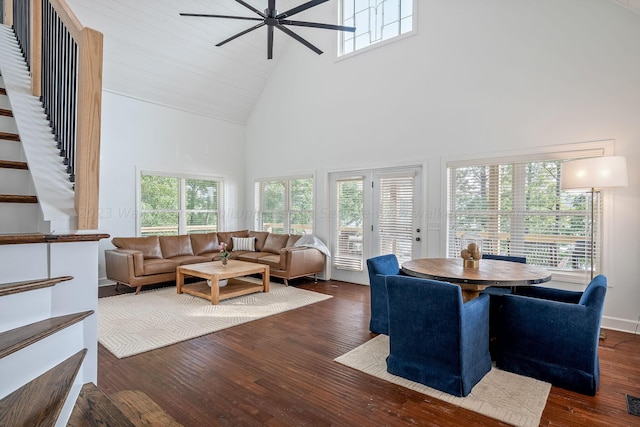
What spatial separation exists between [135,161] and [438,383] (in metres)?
6.00

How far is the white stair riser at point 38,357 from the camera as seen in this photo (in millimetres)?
1247

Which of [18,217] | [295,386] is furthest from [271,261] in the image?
[18,217]

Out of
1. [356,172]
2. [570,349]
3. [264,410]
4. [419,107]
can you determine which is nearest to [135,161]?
[356,172]

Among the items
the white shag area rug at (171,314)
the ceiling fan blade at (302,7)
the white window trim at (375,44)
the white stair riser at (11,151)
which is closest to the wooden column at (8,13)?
the white stair riser at (11,151)

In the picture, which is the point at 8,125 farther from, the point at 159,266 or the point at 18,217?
the point at 159,266

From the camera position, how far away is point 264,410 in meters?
2.16

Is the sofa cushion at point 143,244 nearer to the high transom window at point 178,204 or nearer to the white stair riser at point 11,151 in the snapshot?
the high transom window at point 178,204

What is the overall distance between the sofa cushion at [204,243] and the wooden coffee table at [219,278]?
1248 mm

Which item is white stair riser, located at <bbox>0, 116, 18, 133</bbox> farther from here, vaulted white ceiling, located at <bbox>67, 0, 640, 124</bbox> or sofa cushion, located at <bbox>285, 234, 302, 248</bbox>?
sofa cushion, located at <bbox>285, 234, 302, 248</bbox>

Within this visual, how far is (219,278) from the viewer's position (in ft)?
14.8

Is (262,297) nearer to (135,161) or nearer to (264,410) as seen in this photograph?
(264,410)

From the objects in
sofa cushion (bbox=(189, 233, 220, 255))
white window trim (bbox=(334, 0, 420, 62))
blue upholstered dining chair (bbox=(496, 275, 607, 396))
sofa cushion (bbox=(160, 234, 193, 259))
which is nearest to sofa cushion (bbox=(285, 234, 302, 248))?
sofa cushion (bbox=(189, 233, 220, 255))

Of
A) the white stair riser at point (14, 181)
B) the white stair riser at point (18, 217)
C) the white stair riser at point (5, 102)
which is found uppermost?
the white stair riser at point (5, 102)

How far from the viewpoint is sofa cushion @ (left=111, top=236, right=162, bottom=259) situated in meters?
5.56
